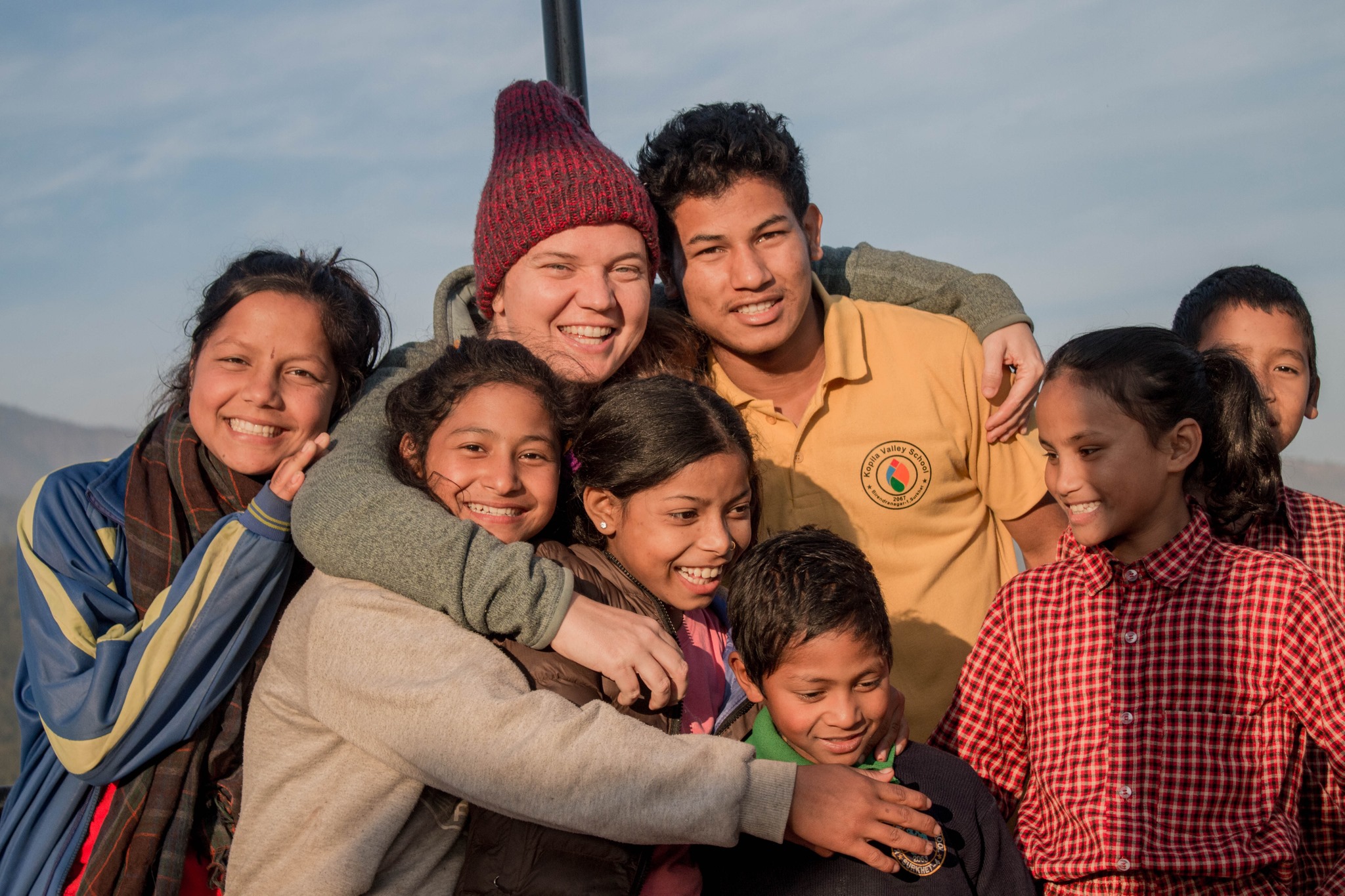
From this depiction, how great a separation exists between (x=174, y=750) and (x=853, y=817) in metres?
1.49

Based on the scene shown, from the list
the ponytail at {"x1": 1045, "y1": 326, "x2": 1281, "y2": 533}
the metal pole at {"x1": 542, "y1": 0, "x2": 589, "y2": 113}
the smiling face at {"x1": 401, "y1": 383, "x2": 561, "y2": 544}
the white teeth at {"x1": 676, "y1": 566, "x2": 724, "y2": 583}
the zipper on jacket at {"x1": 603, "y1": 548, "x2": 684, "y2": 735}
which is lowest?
the zipper on jacket at {"x1": 603, "y1": 548, "x2": 684, "y2": 735}

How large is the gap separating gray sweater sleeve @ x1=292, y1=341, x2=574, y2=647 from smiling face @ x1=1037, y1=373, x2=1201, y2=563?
113 centimetres

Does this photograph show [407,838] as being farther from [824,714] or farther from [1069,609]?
[1069,609]

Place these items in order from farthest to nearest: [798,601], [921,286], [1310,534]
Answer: [921,286]
[1310,534]
[798,601]

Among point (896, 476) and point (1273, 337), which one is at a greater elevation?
point (1273, 337)

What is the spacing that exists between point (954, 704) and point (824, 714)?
0.56 m

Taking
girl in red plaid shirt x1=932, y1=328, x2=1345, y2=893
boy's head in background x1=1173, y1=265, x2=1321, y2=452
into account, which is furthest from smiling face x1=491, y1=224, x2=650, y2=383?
boy's head in background x1=1173, y1=265, x2=1321, y2=452

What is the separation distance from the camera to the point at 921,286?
343 cm

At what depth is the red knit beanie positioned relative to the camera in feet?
9.54

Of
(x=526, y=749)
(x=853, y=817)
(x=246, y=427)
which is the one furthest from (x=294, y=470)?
(x=853, y=817)

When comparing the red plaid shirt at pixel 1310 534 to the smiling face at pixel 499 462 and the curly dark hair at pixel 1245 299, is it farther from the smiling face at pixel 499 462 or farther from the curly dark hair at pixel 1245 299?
the smiling face at pixel 499 462

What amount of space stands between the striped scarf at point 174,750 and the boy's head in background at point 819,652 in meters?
1.15

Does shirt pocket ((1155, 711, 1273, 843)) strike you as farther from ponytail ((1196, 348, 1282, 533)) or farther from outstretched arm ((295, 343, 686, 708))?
outstretched arm ((295, 343, 686, 708))

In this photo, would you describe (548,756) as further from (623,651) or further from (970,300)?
(970,300)
